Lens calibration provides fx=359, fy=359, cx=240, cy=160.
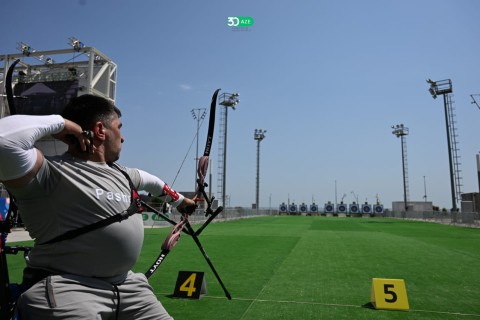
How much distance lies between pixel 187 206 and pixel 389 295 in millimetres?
Answer: 4133

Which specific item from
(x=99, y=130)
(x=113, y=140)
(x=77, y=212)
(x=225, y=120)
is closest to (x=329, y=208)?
(x=225, y=120)

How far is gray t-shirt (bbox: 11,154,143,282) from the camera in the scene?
191 cm

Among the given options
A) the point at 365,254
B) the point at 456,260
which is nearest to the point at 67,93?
the point at 365,254

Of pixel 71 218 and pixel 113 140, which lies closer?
pixel 71 218

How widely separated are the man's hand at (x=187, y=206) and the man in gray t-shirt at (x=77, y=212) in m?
0.92

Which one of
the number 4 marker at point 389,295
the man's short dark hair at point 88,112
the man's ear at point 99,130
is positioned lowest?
the number 4 marker at point 389,295

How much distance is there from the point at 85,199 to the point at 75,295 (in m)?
0.50

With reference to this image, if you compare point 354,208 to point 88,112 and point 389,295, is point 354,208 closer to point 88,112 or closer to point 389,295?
point 389,295

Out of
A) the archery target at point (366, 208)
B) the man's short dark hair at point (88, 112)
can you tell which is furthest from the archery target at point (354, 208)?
the man's short dark hair at point (88, 112)

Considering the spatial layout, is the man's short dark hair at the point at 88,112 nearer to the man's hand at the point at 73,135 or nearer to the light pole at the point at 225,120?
the man's hand at the point at 73,135

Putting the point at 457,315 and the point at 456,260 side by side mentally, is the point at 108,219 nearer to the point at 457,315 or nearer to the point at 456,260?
the point at 457,315

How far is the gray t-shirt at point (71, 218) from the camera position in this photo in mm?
1913

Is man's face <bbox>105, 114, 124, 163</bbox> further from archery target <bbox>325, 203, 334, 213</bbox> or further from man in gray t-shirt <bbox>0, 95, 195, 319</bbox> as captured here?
archery target <bbox>325, 203, 334, 213</bbox>

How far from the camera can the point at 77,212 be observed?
1.96m
